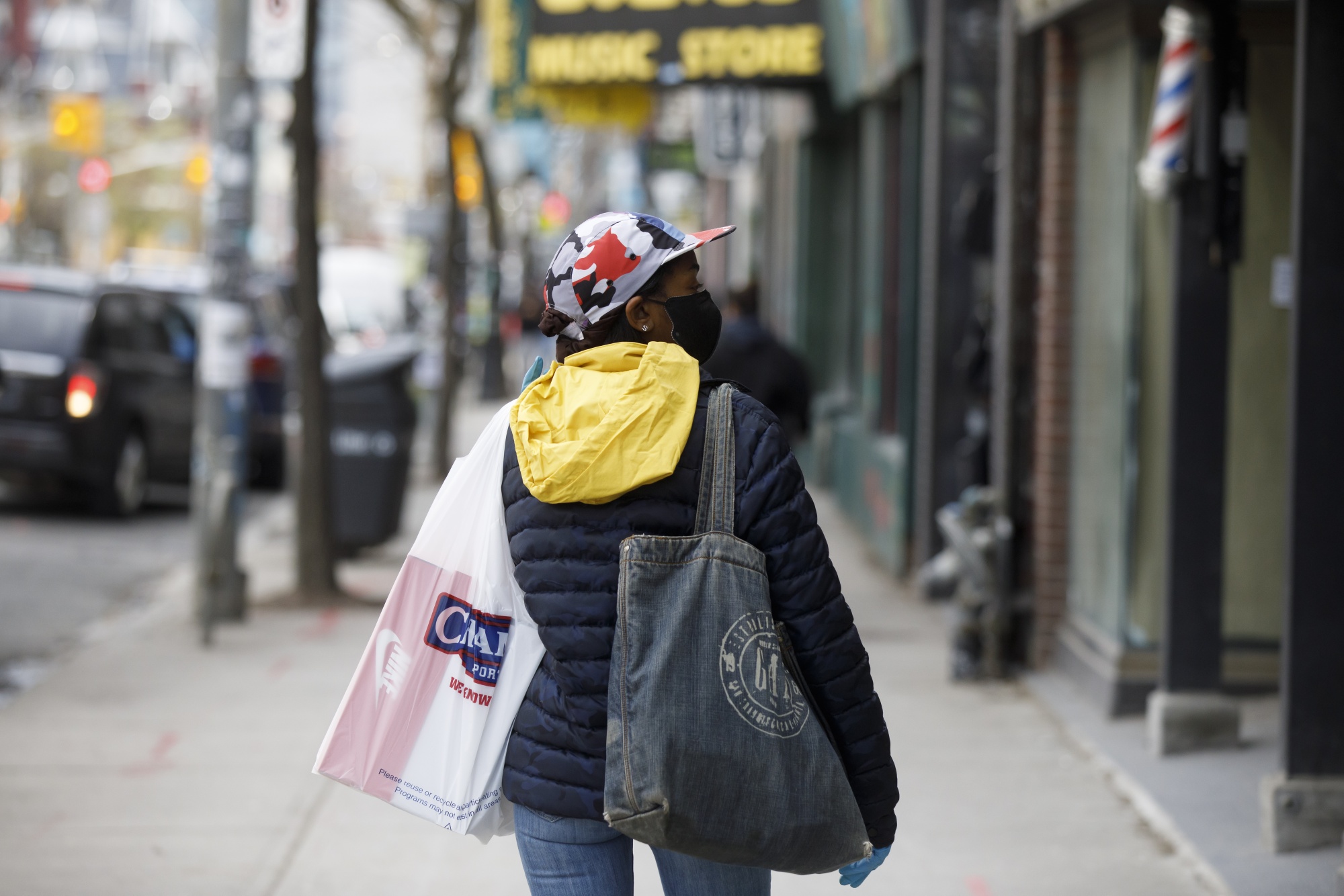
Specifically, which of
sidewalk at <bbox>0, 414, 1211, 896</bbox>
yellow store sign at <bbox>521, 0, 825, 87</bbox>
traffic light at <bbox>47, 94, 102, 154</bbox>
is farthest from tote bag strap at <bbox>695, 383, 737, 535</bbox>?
traffic light at <bbox>47, 94, 102, 154</bbox>

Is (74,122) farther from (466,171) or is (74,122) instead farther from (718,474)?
(718,474)

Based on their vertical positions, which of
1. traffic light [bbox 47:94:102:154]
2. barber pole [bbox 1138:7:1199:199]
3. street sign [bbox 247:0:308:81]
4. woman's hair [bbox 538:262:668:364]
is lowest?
woman's hair [bbox 538:262:668:364]

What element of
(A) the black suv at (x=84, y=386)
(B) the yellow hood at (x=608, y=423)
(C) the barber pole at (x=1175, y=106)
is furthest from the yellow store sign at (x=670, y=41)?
(B) the yellow hood at (x=608, y=423)

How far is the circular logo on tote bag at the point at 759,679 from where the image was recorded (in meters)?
2.47

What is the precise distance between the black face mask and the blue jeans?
0.79m

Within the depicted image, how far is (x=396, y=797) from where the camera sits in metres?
2.88

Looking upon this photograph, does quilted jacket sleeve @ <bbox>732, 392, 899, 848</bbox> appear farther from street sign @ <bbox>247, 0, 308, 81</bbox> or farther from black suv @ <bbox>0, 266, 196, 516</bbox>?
black suv @ <bbox>0, 266, 196, 516</bbox>

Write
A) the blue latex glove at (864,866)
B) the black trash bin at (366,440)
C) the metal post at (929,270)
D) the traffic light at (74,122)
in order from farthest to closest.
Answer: the traffic light at (74,122), the black trash bin at (366,440), the metal post at (929,270), the blue latex glove at (864,866)

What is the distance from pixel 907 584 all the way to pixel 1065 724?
3718 mm

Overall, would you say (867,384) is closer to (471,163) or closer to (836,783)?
(836,783)

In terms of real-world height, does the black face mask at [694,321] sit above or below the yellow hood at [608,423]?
above

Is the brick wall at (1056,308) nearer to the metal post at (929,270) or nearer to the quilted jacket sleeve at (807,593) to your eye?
the metal post at (929,270)

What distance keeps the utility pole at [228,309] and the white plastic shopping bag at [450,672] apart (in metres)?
6.41

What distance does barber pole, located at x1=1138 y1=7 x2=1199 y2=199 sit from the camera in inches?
230
